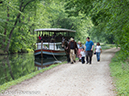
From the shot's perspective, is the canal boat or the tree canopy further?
the canal boat

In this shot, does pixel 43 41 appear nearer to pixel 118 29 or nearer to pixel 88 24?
pixel 88 24

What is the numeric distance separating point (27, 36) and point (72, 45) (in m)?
25.6

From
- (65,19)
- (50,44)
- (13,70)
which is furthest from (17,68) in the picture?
(65,19)

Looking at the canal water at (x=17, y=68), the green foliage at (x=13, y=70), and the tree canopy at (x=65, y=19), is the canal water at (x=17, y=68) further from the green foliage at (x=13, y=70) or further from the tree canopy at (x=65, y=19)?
the tree canopy at (x=65, y=19)

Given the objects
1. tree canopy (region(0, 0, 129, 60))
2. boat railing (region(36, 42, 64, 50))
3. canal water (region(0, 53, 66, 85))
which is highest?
tree canopy (region(0, 0, 129, 60))

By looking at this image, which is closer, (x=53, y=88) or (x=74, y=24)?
(x=53, y=88)

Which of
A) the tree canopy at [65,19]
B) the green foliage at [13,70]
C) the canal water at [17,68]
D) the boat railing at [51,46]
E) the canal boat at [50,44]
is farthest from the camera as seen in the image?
Result: the boat railing at [51,46]

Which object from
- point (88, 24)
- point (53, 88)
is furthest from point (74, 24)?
point (53, 88)

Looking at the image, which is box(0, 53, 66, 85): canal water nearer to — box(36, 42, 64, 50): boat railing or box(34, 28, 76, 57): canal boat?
box(34, 28, 76, 57): canal boat

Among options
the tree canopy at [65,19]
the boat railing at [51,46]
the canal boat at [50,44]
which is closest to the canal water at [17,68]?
the tree canopy at [65,19]

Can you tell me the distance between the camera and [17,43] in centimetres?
3972

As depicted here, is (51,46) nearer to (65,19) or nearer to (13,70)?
(65,19)

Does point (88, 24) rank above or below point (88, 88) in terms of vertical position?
above

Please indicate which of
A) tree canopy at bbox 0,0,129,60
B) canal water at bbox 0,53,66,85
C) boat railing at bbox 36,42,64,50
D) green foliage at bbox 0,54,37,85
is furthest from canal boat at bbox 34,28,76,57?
green foliage at bbox 0,54,37,85
